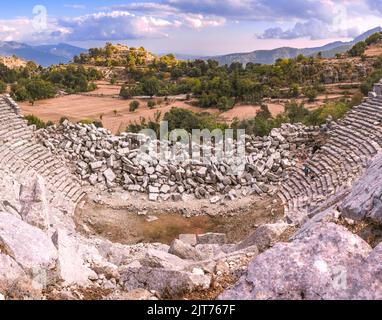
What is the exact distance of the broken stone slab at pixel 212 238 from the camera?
11891mm

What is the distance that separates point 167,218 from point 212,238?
7.92 ft

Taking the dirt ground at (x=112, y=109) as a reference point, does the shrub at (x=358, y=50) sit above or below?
above

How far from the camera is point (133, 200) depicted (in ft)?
48.5

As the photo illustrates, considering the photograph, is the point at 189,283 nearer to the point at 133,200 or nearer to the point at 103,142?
the point at 133,200

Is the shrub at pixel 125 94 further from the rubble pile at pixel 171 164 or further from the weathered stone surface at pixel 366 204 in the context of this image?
the weathered stone surface at pixel 366 204

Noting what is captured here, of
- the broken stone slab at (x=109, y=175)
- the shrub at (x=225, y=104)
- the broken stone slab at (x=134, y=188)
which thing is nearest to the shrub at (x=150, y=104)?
the shrub at (x=225, y=104)

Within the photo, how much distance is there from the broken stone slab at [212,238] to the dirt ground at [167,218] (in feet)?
1.55

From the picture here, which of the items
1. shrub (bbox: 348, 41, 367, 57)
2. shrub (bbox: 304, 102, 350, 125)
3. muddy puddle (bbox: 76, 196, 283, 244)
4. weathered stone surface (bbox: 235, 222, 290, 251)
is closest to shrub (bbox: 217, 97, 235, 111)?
shrub (bbox: 304, 102, 350, 125)

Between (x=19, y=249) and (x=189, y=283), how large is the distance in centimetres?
242

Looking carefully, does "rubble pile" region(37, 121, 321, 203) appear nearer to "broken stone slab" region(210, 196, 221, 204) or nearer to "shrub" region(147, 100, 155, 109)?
"broken stone slab" region(210, 196, 221, 204)

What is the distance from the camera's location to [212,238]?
12.0 metres

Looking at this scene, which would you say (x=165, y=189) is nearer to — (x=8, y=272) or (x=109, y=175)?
(x=109, y=175)

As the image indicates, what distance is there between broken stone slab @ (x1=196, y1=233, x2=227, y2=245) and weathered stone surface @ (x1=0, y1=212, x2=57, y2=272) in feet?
19.5
